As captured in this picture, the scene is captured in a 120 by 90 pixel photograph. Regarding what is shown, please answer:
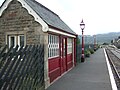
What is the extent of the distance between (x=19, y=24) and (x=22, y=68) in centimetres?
363

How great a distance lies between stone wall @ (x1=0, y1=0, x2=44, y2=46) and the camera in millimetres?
9273

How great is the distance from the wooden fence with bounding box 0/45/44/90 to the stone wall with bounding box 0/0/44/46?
2.62 ft

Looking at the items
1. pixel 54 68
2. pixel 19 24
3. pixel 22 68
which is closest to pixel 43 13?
pixel 19 24

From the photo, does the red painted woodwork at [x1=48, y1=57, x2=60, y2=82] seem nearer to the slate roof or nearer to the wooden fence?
the wooden fence

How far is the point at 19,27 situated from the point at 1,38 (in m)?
1.04

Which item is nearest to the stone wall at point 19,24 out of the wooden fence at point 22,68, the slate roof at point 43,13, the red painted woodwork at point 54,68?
the slate roof at point 43,13

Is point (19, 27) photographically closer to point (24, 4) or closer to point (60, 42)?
point (24, 4)

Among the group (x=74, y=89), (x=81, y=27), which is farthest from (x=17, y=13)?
(x=81, y=27)

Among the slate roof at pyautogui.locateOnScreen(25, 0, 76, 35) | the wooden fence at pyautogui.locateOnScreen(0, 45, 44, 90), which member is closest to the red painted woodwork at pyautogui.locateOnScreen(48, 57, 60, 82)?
the wooden fence at pyautogui.locateOnScreen(0, 45, 44, 90)

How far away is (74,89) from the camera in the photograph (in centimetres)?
870

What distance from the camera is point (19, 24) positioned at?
9.63 m

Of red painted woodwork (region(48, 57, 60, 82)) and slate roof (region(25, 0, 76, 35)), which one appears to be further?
red painted woodwork (region(48, 57, 60, 82))

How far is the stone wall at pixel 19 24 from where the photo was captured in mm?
9273

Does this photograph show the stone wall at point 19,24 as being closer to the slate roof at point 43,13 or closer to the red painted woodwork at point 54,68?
the slate roof at point 43,13
